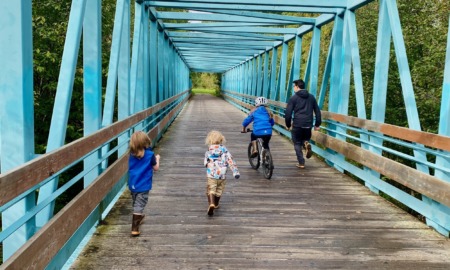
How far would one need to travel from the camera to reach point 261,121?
8234 mm

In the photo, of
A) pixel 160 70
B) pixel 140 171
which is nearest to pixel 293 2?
pixel 160 70

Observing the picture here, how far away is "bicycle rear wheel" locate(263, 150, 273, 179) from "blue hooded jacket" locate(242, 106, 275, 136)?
0.37 metres

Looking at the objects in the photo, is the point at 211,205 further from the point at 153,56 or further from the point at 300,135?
the point at 153,56

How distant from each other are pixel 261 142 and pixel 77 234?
4538mm

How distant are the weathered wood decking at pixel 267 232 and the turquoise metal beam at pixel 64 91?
36.2 inches

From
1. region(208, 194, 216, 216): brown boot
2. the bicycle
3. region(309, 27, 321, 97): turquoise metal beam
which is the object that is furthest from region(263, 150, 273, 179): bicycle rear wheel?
region(309, 27, 321, 97): turquoise metal beam

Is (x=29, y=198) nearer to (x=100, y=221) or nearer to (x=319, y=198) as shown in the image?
(x=100, y=221)

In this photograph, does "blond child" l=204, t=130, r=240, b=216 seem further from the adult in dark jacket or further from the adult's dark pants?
the adult's dark pants

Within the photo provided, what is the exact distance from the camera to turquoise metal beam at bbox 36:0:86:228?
4.23 metres

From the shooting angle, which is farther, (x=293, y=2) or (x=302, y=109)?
(x=293, y=2)

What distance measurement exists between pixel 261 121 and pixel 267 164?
76 cm

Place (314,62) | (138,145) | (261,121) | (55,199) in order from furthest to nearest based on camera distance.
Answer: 1. (314,62)
2. (261,121)
3. (138,145)
4. (55,199)

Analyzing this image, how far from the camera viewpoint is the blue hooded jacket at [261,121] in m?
8.17

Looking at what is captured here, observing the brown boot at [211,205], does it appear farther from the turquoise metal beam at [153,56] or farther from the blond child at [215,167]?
the turquoise metal beam at [153,56]
